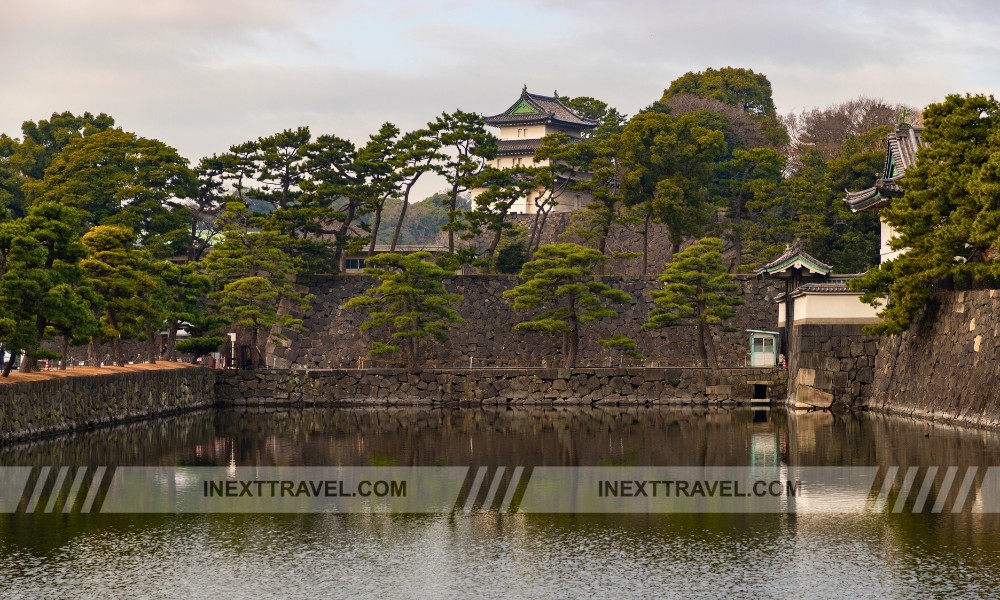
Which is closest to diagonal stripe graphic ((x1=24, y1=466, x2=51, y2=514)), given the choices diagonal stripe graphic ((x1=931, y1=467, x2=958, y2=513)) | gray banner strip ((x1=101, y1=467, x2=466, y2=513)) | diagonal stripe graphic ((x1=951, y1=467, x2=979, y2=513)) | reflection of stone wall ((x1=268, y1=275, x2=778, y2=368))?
gray banner strip ((x1=101, y1=467, x2=466, y2=513))

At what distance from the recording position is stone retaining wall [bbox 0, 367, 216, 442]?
25.5 meters

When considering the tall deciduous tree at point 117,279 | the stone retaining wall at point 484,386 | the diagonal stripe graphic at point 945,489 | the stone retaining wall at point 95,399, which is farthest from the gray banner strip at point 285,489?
the stone retaining wall at point 484,386

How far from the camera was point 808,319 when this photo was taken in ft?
121

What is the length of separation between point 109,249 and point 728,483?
2141cm

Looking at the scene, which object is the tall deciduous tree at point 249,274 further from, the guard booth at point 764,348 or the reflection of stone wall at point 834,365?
the reflection of stone wall at point 834,365

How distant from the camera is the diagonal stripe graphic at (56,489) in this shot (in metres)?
17.5

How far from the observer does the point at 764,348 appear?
1663 inches

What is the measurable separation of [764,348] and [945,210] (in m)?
12.8

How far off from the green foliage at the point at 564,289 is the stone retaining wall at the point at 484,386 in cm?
216

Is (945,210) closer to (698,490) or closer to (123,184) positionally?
(698,490)

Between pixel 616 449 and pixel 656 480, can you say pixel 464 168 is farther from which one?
pixel 656 480

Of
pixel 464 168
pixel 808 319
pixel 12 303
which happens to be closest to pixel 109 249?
pixel 12 303

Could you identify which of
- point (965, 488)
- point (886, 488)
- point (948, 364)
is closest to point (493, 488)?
point (886, 488)

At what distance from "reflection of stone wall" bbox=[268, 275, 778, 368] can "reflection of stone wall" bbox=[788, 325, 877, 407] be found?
10811 mm
